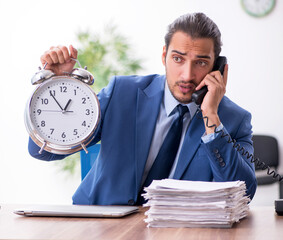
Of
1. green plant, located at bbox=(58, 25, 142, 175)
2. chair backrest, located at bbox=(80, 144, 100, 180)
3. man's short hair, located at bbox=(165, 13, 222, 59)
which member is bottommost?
chair backrest, located at bbox=(80, 144, 100, 180)

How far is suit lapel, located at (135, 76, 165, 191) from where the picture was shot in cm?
197

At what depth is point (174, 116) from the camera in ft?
6.79

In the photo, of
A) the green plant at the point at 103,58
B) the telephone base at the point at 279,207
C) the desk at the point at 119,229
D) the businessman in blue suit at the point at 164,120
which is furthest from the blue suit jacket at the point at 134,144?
the green plant at the point at 103,58

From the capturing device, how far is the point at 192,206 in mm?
1385

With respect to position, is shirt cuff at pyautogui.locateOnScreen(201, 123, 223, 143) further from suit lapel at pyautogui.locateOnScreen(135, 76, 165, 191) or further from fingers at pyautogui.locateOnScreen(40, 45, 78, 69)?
fingers at pyautogui.locateOnScreen(40, 45, 78, 69)

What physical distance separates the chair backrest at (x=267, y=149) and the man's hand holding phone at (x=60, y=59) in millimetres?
3401

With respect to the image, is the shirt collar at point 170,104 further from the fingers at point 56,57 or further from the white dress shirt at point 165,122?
the fingers at point 56,57

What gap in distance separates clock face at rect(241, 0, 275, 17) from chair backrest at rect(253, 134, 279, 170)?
127cm

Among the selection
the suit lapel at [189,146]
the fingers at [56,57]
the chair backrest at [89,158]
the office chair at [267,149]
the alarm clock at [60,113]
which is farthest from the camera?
the office chair at [267,149]

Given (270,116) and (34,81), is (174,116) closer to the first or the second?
(34,81)

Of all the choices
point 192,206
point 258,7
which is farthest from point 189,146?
point 258,7

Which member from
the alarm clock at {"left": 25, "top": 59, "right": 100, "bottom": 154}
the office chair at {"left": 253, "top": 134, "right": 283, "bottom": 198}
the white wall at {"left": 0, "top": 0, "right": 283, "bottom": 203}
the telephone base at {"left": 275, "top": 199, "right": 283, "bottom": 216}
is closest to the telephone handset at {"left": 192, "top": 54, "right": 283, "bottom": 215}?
the telephone base at {"left": 275, "top": 199, "right": 283, "bottom": 216}

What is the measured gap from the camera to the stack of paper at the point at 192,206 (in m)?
1.37

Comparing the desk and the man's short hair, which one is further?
the man's short hair
